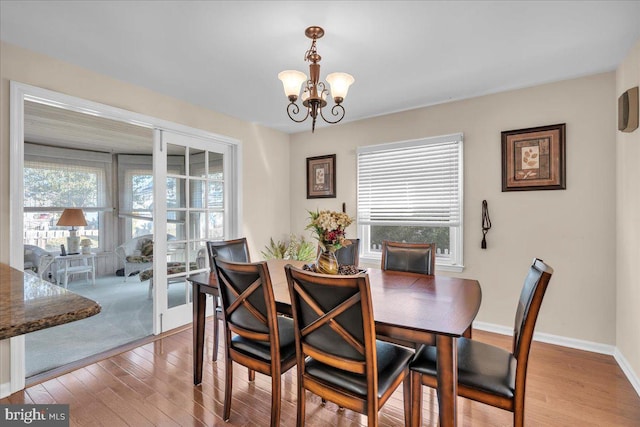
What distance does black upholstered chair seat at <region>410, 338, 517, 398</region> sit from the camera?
1470mm

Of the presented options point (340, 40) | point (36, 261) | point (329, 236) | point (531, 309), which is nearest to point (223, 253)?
point (329, 236)

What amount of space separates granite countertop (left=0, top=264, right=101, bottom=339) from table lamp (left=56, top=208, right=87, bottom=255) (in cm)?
529


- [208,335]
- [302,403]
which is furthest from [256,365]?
[208,335]

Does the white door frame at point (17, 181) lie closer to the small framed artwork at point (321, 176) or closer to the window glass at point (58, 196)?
the small framed artwork at point (321, 176)

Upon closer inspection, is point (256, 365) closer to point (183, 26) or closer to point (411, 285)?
point (411, 285)

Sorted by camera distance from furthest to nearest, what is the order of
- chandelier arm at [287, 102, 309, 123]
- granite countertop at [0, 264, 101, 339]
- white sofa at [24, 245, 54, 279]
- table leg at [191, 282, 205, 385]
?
white sofa at [24, 245, 54, 279], table leg at [191, 282, 205, 385], chandelier arm at [287, 102, 309, 123], granite countertop at [0, 264, 101, 339]

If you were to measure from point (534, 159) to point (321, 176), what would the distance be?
247 centimetres

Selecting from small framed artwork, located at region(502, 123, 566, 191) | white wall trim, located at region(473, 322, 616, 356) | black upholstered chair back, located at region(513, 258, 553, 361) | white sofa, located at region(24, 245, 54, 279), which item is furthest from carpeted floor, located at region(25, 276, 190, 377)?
small framed artwork, located at region(502, 123, 566, 191)

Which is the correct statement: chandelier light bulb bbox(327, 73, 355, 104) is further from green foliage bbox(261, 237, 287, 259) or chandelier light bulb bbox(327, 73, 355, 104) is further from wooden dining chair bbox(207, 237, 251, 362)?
green foliage bbox(261, 237, 287, 259)

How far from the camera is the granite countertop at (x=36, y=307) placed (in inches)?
29.6

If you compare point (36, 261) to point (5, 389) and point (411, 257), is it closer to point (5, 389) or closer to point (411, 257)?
point (5, 389)

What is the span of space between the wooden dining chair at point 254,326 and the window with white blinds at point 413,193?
7.39 ft

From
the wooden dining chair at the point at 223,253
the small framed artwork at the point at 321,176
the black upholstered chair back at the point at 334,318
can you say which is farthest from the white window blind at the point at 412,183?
the black upholstered chair back at the point at 334,318

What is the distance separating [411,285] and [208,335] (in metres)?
2.19
